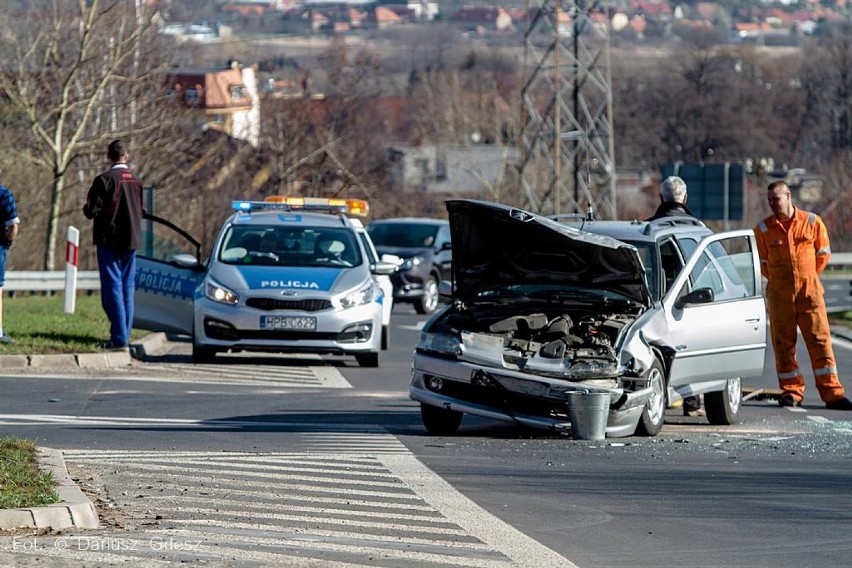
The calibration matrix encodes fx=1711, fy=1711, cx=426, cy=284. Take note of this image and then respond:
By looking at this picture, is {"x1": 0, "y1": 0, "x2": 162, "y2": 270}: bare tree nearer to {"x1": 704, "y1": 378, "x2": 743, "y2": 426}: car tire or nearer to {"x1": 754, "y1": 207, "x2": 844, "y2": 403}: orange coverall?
{"x1": 754, "y1": 207, "x2": 844, "y2": 403}: orange coverall

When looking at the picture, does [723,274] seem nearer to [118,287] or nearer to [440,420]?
[440,420]

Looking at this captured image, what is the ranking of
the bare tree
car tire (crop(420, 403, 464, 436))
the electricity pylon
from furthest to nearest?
the electricity pylon → the bare tree → car tire (crop(420, 403, 464, 436))

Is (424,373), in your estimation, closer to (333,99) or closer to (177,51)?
(177,51)

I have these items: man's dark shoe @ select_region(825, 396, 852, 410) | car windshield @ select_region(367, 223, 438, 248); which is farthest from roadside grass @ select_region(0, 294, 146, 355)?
car windshield @ select_region(367, 223, 438, 248)

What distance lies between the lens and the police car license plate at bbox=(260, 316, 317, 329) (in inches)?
707

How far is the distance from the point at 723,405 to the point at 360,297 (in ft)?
18.4

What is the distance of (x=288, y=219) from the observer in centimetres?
1964

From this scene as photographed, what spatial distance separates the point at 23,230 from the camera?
128 ft

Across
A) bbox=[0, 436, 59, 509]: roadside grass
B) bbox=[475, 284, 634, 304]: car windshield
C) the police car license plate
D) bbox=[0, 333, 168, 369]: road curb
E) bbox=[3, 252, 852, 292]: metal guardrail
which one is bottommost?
bbox=[3, 252, 852, 292]: metal guardrail

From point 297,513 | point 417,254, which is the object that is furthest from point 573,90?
point 297,513

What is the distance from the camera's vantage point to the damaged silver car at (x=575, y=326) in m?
12.3

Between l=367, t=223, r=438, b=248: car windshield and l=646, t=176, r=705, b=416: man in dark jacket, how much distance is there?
1719 cm

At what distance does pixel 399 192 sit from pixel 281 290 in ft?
192

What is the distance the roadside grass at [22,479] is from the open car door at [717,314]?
5.12m
